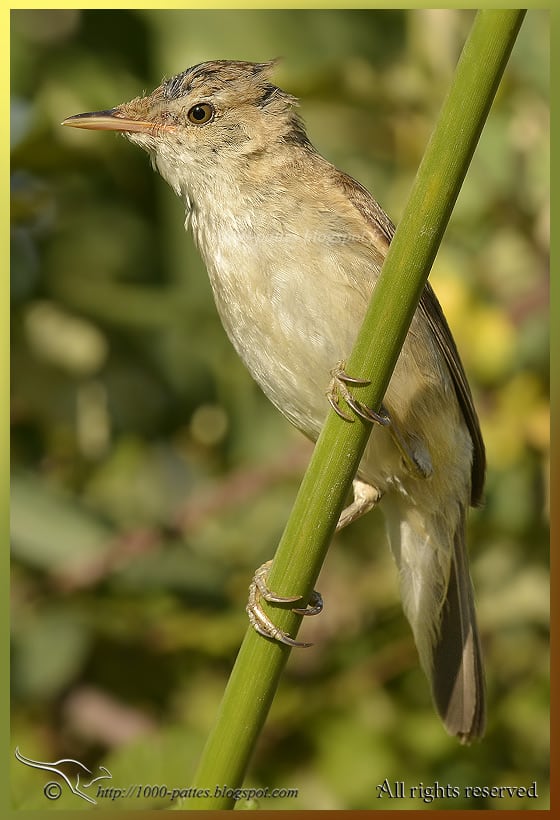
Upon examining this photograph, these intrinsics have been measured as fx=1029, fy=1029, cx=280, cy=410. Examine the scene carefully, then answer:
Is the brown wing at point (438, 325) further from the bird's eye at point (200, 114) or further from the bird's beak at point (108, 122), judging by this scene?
the bird's beak at point (108, 122)

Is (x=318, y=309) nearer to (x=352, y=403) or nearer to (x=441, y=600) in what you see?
(x=352, y=403)

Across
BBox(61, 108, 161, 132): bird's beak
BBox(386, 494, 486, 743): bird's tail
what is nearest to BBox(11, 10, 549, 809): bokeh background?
BBox(386, 494, 486, 743): bird's tail

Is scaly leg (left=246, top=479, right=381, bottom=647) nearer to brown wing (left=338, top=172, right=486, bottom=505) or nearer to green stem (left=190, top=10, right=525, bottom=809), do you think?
green stem (left=190, top=10, right=525, bottom=809)

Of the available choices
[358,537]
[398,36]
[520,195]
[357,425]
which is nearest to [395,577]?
[358,537]

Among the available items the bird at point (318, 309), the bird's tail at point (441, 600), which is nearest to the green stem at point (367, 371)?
the bird at point (318, 309)

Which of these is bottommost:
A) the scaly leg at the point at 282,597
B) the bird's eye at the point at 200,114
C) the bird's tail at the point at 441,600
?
the bird's tail at the point at 441,600

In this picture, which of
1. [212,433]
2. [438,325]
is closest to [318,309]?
[438,325]

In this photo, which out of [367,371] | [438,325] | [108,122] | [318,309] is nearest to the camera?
[367,371]
